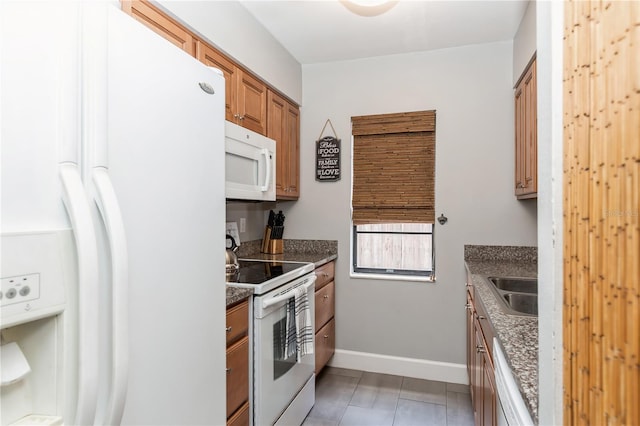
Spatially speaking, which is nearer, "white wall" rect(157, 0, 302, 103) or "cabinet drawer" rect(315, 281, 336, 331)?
"white wall" rect(157, 0, 302, 103)

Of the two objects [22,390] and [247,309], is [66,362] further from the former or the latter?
[247,309]

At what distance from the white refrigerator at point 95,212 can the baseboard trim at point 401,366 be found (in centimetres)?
223

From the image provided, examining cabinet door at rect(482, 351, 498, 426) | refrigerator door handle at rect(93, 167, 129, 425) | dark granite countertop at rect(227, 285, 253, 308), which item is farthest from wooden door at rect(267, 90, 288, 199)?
refrigerator door handle at rect(93, 167, 129, 425)

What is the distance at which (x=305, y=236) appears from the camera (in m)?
3.25

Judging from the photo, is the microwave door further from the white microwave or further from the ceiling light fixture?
the ceiling light fixture

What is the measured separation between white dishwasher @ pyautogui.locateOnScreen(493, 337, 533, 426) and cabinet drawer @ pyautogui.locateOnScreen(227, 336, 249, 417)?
3.41 ft

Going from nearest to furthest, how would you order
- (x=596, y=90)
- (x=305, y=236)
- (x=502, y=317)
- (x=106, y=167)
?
(x=596, y=90) → (x=106, y=167) → (x=502, y=317) → (x=305, y=236)

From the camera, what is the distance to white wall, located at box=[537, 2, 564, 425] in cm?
55

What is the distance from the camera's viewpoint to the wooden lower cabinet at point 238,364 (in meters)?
1.54

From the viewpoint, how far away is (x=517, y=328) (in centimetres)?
121

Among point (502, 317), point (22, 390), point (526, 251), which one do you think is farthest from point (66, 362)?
point (526, 251)

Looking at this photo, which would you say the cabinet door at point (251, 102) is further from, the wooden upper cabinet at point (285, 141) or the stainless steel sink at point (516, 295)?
the stainless steel sink at point (516, 295)

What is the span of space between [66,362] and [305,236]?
8.47 ft

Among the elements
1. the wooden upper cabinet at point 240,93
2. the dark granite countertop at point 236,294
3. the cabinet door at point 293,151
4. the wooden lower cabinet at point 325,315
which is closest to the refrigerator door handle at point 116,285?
the dark granite countertop at point 236,294
